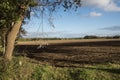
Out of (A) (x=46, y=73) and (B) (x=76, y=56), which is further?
(B) (x=76, y=56)

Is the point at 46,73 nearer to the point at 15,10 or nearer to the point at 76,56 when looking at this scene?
the point at 15,10

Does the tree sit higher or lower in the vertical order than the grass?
higher

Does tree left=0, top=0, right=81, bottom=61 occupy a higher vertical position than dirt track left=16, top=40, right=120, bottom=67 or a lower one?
higher

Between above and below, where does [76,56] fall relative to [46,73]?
below

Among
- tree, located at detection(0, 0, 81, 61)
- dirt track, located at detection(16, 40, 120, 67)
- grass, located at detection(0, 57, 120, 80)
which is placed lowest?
dirt track, located at detection(16, 40, 120, 67)

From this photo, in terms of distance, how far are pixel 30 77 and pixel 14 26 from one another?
4040mm

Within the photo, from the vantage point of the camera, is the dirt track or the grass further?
the dirt track

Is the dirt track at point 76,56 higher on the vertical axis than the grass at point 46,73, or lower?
lower

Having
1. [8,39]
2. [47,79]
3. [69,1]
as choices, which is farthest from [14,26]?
[47,79]

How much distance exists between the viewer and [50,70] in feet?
51.2

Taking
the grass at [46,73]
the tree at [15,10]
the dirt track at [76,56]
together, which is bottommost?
the dirt track at [76,56]

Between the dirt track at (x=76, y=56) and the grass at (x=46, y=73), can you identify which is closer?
the grass at (x=46, y=73)

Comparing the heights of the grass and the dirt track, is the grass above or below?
above

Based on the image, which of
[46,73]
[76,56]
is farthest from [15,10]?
[76,56]
